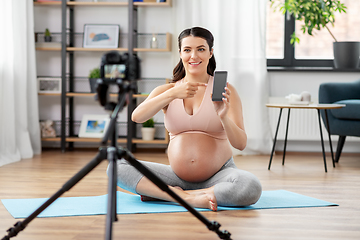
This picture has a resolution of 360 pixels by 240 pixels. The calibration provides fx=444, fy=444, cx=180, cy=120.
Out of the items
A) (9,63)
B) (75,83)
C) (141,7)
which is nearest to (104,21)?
(141,7)

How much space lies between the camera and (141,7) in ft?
13.2

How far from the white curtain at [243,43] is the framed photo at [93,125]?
944mm

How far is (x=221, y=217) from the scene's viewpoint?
1.68m

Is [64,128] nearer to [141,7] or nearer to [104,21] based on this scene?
[104,21]

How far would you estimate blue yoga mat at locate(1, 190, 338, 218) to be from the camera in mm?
1743

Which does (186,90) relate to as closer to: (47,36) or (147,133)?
(147,133)

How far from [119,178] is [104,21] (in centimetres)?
248

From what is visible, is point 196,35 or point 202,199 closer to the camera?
point 202,199

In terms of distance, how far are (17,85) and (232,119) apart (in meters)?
2.28

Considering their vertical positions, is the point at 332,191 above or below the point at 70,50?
below

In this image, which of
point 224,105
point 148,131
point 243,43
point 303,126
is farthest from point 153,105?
point 303,126

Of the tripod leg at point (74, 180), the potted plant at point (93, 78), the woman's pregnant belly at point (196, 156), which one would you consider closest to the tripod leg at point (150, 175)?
the tripod leg at point (74, 180)

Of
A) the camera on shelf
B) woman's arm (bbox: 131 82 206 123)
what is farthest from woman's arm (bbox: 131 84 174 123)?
the camera on shelf

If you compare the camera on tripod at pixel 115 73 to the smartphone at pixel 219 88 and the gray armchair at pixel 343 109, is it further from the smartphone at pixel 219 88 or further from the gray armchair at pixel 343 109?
the gray armchair at pixel 343 109
